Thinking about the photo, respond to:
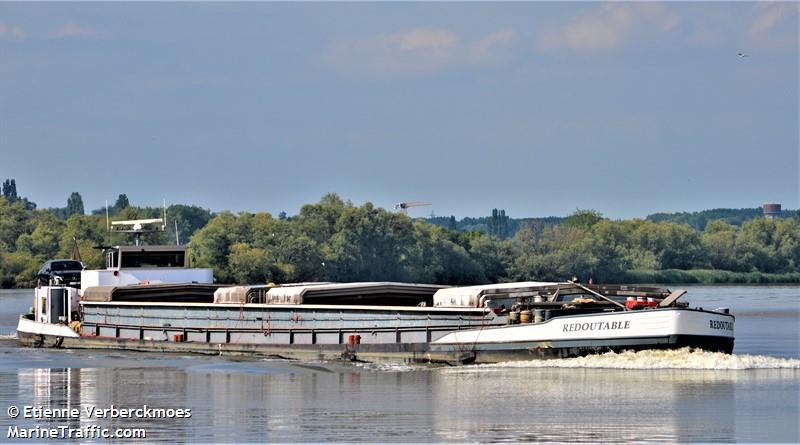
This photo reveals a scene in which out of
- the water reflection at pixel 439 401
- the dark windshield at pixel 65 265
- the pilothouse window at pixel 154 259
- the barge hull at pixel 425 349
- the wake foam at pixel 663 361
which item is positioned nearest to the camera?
the water reflection at pixel 439 401

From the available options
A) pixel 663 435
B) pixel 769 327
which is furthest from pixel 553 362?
pixel 769 327

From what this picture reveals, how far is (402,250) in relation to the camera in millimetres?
157125

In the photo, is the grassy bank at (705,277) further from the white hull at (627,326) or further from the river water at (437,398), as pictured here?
the white hull at (627,326)

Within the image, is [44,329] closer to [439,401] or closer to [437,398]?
[437,398]

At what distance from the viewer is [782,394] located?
118 feet

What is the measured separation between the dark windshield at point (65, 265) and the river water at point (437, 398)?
13215 millimetres

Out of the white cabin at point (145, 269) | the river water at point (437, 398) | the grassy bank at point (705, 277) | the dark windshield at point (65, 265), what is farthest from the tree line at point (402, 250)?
the river water at point (437, 398)

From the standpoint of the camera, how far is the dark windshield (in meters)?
63.0

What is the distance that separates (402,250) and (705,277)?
37.9m

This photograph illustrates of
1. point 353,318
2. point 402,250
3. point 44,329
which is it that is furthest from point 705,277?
point 353,318

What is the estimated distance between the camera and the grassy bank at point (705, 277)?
6476 inches

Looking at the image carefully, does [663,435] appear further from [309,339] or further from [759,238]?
[759,238]

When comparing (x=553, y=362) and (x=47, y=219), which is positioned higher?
(x=47, y=219)

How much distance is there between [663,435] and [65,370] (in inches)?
947
